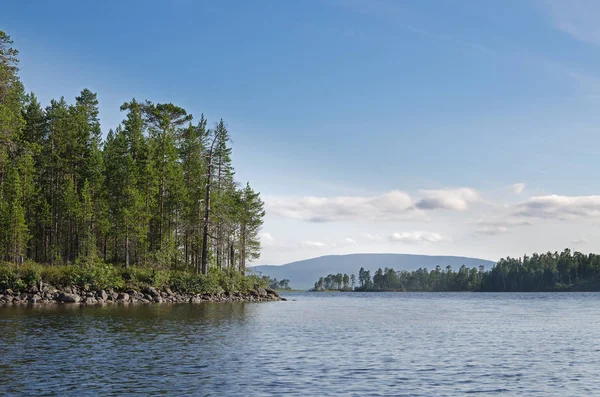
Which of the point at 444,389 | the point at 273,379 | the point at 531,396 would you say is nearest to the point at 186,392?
the point at 273,379

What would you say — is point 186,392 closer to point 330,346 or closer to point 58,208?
point 330,346

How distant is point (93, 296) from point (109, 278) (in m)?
4.13

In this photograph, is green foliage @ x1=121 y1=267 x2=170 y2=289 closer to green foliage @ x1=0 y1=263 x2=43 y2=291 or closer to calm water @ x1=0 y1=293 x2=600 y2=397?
green foliage @ x1=0 y1=263 x2=43 y2=291

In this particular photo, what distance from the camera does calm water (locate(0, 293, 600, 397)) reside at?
16.3 metres

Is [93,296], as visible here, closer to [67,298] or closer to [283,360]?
[67,298]

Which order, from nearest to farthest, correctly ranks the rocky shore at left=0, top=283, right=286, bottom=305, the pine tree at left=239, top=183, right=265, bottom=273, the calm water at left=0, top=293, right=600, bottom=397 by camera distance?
the calm water at left=0, top=293, right=600, bottom=397 → the rocky shore at left=0, top=283, right=286, bottom=305 → the pine tree at left=239, top=183, right=265, bottom=273

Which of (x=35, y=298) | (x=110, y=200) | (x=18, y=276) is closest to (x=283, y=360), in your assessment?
(x=35, y=298)

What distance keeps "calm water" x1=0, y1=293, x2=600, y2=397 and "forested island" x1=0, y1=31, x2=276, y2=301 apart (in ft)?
96.8

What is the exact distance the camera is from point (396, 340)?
28.5m

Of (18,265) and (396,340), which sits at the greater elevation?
(18,265)

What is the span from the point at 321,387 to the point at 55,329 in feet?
61.1

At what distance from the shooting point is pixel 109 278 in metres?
59.2

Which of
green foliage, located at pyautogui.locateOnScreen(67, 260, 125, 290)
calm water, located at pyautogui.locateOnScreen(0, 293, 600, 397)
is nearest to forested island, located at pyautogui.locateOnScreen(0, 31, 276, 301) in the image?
green foliage, located at pyautogui.locateOnScreen(67, 260, 125, 290)

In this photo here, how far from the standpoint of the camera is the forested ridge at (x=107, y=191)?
67.3 meters
